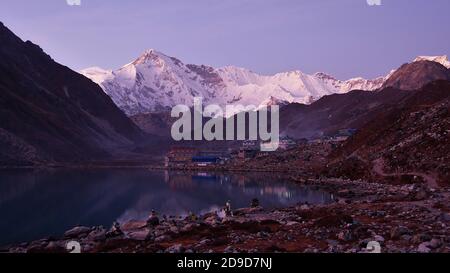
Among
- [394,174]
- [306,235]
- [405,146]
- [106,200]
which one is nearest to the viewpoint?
[306,235]

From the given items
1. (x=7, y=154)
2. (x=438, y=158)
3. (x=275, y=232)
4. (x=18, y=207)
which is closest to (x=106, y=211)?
(x=18, y=207)

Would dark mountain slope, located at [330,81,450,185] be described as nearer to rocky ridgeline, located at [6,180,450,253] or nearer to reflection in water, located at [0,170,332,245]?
reflection in water, located at [0,170,332,245]

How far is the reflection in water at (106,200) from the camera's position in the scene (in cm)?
4994

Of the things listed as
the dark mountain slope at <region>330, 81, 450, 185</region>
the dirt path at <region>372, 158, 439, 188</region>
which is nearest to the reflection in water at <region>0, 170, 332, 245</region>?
the dirt path at <region>372, 158, 439, 188</region>

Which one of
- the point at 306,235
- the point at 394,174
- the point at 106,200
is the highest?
the point at 394,174

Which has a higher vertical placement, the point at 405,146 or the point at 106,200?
the point at 405,146

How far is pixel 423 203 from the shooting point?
37.7 meters

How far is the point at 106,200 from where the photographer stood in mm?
72938

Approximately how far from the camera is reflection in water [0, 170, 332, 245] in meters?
49.9

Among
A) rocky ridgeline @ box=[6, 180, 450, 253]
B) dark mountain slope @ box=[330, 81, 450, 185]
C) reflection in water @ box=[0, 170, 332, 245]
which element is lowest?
reflection in water @ box=[0, 170, 332, 245]

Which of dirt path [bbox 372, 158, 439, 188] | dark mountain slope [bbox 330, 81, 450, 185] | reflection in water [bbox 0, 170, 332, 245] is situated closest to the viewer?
reflection in water [bbox 0, 170, 332, 245]

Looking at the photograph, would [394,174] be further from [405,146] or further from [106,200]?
[106,200]

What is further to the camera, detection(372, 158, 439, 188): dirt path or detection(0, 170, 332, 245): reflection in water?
detection(372, 158, 439, 188): dirt path

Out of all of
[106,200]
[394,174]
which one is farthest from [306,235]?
[106,200]
